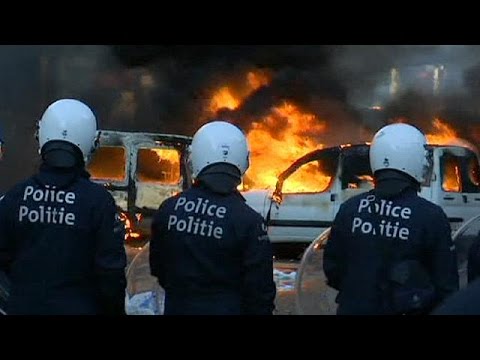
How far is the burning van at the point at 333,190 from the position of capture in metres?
9.83

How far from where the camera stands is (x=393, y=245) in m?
3.64

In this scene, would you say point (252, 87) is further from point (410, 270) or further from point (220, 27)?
point (410, 270)

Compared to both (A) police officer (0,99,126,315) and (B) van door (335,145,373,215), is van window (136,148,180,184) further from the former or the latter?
(A) police officer (0,99,126,315)

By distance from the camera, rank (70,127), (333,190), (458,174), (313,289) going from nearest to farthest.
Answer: (70,127) < (313,289) < (458,174) < (333,190)

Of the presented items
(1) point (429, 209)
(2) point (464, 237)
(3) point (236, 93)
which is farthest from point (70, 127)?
(3) point (236, 93)

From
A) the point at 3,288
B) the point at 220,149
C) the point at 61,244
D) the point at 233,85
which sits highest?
the point at 233,85

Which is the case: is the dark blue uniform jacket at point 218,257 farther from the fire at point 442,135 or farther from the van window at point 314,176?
the fire at point 442,135

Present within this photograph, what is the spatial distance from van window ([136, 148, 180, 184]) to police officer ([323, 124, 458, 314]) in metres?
6.28

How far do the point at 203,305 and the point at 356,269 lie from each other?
0.63 meters

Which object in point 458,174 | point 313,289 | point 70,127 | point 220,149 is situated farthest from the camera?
point 458,174

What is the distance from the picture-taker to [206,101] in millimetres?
11023

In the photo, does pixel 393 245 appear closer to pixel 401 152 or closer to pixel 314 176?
pixel 401 152

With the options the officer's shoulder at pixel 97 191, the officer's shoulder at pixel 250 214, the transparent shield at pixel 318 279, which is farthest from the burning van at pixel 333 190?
the officer's shoulder at pixel 97 191

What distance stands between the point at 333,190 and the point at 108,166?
2.48 m
